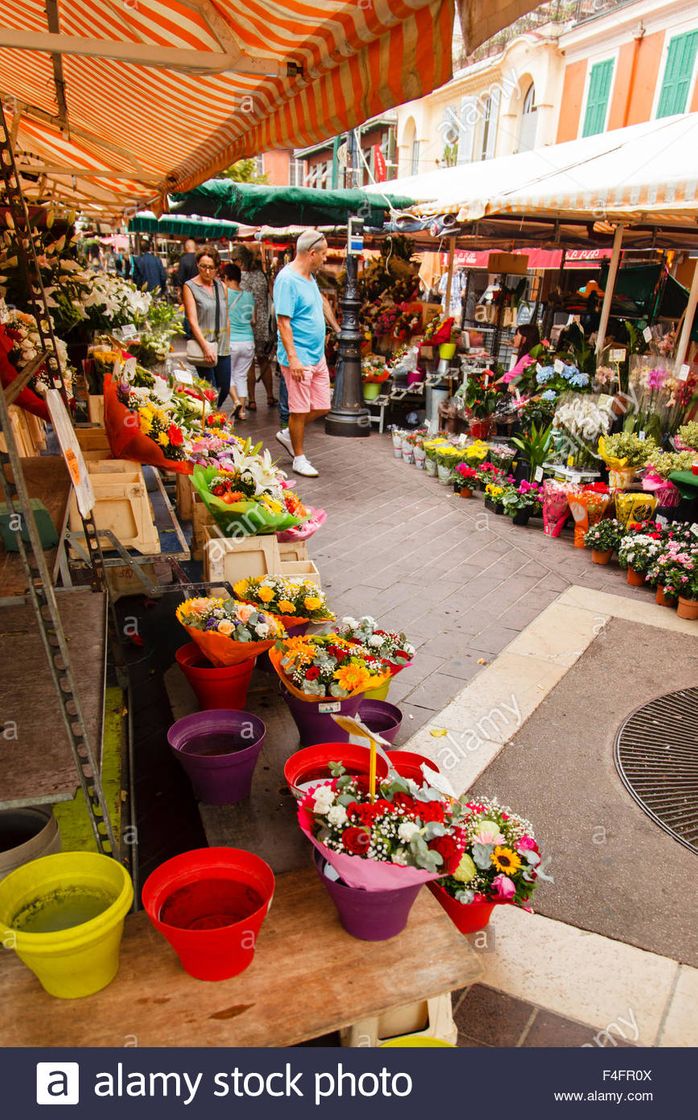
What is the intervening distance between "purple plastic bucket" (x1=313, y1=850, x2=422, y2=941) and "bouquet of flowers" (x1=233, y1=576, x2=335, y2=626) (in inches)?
56.1

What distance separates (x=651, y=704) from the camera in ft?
12.6

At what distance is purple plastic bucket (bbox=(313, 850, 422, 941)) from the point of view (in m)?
1.76

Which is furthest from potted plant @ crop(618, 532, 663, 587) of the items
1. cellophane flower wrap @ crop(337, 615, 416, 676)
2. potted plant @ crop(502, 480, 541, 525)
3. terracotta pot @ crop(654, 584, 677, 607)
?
cellophane flower wrap @ crop(337, 615, 416, 676)

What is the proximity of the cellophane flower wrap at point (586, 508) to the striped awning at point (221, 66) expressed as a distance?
3.89 m

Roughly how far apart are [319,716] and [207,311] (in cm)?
628

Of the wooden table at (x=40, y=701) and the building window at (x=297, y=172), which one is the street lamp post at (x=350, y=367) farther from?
the building window at (x=297, y=172)

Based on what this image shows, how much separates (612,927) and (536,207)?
6186 mm

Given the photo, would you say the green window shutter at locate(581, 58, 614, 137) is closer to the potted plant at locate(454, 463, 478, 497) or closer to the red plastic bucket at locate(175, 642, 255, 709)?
the potted plant at locate(454, 463, 478, 497)

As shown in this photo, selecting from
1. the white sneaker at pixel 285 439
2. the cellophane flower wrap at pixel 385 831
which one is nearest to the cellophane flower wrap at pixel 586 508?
the white sneaker at pixel 285 439

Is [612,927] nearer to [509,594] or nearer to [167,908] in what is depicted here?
[167,908]

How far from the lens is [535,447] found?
691 centimetres

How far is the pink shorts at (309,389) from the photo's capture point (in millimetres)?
7016

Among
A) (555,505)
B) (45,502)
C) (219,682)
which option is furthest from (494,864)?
(555,505)
